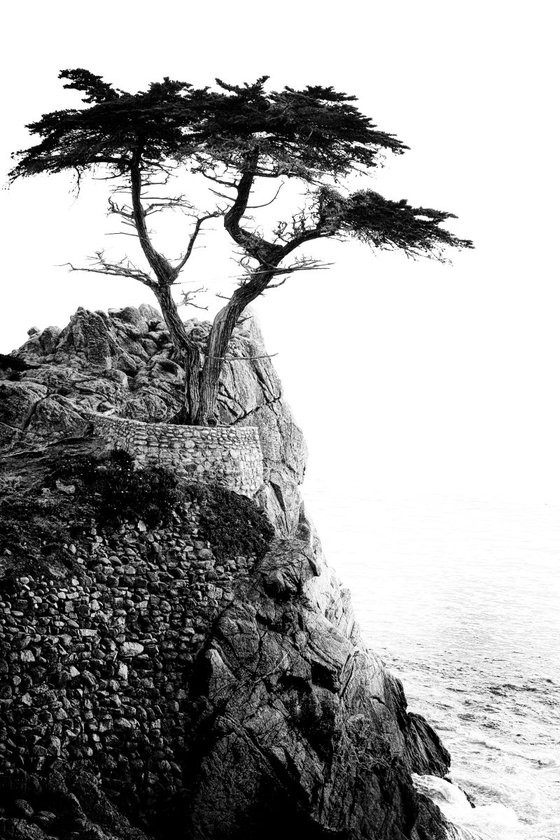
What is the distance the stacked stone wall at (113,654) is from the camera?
1936cm

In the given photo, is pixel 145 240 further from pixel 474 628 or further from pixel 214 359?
pixel 474 628

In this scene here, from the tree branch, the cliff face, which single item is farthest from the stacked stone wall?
the tree branch

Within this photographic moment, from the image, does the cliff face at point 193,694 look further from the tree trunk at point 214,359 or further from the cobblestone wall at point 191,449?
the tree trunk at point 214,359

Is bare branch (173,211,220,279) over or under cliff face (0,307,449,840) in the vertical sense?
over

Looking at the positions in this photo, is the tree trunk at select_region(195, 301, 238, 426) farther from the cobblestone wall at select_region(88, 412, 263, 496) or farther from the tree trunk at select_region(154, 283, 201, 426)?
the cobblestone wall at select_region(88, 412, 263, 496)

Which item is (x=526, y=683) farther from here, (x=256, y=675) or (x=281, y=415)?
(x=256, y=675)

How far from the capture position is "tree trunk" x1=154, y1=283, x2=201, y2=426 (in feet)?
85.0

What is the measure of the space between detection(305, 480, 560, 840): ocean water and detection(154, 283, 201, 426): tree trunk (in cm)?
1225

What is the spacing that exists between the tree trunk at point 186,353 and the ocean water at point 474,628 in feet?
40.2

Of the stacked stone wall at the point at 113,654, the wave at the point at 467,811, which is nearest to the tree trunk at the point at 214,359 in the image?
the stacked stone wall at the point at 113,654

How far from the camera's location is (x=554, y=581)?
158 feet

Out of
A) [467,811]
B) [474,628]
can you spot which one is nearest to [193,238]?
[467,811]

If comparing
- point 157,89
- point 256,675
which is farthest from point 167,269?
point 256,675

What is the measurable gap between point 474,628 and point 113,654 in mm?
24332
